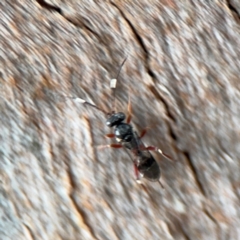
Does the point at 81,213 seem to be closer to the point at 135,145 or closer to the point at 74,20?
the point at 135,145

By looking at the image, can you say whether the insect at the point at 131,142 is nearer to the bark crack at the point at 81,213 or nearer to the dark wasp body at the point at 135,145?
the dark wasp body at the point at 135,145

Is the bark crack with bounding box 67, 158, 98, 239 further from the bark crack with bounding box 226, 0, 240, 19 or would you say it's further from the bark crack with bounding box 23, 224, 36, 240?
the bark crack with bounding box 226, 0, 240, 19

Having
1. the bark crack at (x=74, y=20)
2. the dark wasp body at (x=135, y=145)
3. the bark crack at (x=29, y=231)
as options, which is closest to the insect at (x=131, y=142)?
the dark wasp body at (x=135, y=145)

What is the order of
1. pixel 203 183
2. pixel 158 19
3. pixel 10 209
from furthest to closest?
1. pixel 158 19
2. pixel 203 183
3. pixel 10 209

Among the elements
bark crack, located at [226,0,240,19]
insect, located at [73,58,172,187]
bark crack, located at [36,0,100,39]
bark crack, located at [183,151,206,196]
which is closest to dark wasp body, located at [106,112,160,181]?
insect, located at [73,58,172,187]

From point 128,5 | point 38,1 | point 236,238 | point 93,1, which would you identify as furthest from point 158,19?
point 236,238

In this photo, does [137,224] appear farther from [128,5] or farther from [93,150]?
[128,5]
